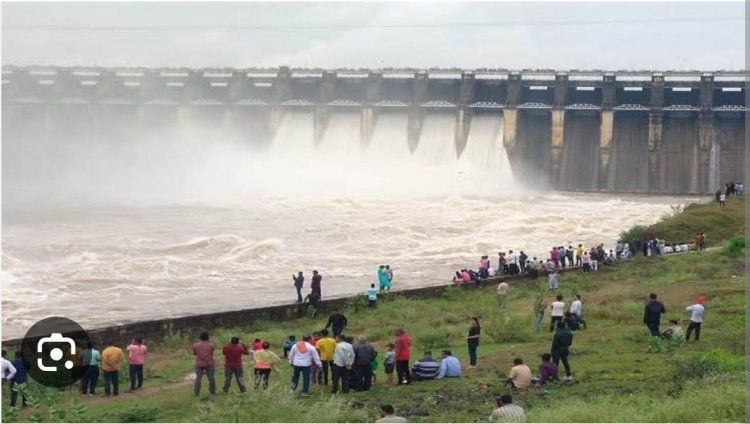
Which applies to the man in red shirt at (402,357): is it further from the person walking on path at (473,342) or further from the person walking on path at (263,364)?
the person walking on path at (263,364)

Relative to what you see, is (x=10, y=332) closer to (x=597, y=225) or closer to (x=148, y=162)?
(x=597, y=225)

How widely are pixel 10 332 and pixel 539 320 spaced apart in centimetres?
1001

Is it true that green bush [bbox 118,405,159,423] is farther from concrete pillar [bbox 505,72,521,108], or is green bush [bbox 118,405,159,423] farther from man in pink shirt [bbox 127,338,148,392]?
concrete pillar [bbox 505,72,521,108]

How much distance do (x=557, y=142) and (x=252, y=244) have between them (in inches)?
979

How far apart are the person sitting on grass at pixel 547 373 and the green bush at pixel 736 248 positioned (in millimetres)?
15763

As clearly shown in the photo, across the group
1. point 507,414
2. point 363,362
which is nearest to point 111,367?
point 363,362

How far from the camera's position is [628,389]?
11461 mm

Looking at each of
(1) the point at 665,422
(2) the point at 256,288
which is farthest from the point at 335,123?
(1) the point at 665,422

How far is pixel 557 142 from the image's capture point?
5359 centimetres

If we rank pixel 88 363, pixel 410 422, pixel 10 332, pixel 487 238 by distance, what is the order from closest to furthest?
pixel 410 422 < pixel 88 363 < pixel 10 332 < pixel 487 238

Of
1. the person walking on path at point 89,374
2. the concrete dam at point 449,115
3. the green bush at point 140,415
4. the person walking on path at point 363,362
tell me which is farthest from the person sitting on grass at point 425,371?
the concrete dam at point 449,115

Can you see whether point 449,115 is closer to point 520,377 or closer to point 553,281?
point 553,281

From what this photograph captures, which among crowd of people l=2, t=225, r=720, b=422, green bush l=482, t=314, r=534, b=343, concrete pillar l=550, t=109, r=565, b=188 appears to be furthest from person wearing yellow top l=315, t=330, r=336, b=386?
concrete pillar l=550, t=109, r=565, b=188

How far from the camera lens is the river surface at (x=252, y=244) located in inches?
968
